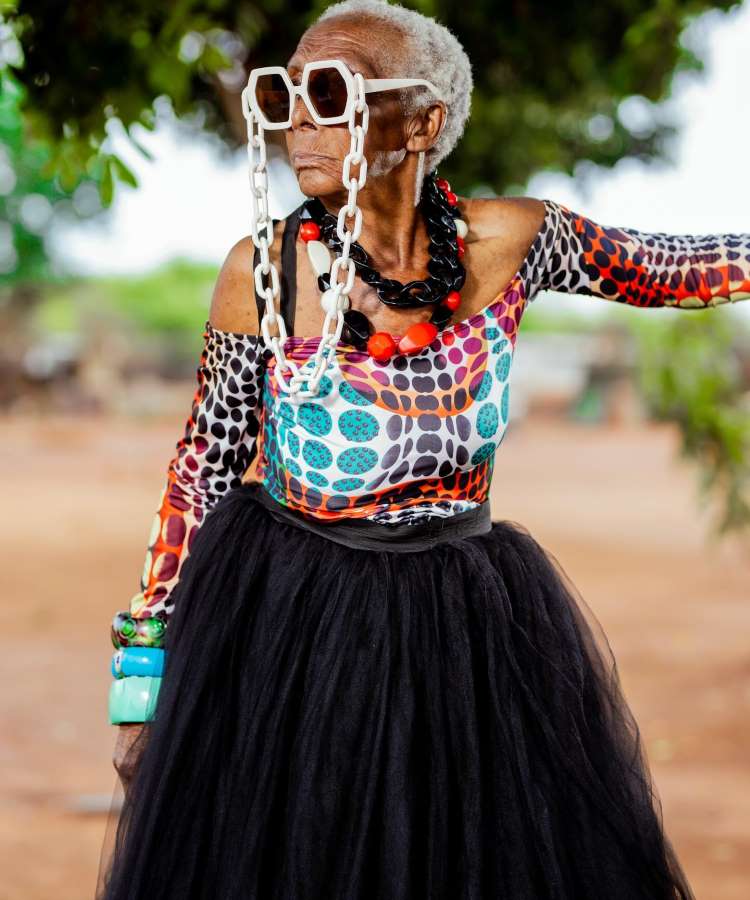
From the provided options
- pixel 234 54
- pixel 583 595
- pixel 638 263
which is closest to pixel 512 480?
pixel 583 595

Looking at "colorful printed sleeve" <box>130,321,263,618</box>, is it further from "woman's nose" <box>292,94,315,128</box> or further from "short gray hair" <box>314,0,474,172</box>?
"short gray hair" <box>314,0,474,172</box>

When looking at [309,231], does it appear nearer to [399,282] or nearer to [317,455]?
[399,282]

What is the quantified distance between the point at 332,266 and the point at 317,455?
1.01 feet

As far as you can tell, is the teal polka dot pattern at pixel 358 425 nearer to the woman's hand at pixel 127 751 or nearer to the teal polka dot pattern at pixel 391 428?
the teal polka dot pattern at pixel 391 428

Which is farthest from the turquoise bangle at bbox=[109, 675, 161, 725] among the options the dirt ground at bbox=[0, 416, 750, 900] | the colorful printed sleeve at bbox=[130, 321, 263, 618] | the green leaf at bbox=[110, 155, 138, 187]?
the dirt ground at bbox=[0, 416, 750, 900]

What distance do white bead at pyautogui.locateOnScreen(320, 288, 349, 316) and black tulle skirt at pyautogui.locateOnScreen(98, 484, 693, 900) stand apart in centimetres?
38

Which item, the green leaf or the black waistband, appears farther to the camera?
the green leaf

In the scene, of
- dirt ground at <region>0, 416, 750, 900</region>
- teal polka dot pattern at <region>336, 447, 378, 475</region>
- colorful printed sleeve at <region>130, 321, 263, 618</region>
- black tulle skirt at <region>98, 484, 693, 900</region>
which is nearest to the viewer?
black tulle skirt at <region>98, 484, 693, 900</region>

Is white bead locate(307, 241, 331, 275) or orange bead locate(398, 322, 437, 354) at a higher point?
white bead locate(307, 241, 331, 275)

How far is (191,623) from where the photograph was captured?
1905 millimetres

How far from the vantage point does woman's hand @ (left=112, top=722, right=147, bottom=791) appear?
6.45 feet

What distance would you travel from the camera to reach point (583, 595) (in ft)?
31.9

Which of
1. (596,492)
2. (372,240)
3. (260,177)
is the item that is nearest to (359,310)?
(372,240)

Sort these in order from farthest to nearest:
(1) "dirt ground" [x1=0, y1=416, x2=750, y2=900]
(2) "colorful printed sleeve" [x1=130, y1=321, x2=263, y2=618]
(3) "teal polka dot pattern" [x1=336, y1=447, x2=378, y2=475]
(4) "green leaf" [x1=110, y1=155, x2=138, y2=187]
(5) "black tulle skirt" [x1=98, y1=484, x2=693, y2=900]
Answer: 1. (1) "dirt ground" [x1=0, y1=416, x2=750, y2=900]
2. (4) "green leaf" [x1=110, y1=155, x2=138, y2=187]
3. (2) "colorful printed sleeve" [x1=130, y1=321, x2=263, y2=618]
4. (3) "teal polka dot pattern" [x1=336, y1=447, x2=378, y2=475]
5. (5) "black tulle skirt" [x1=98, y1=484, x2=693, y2=900]
